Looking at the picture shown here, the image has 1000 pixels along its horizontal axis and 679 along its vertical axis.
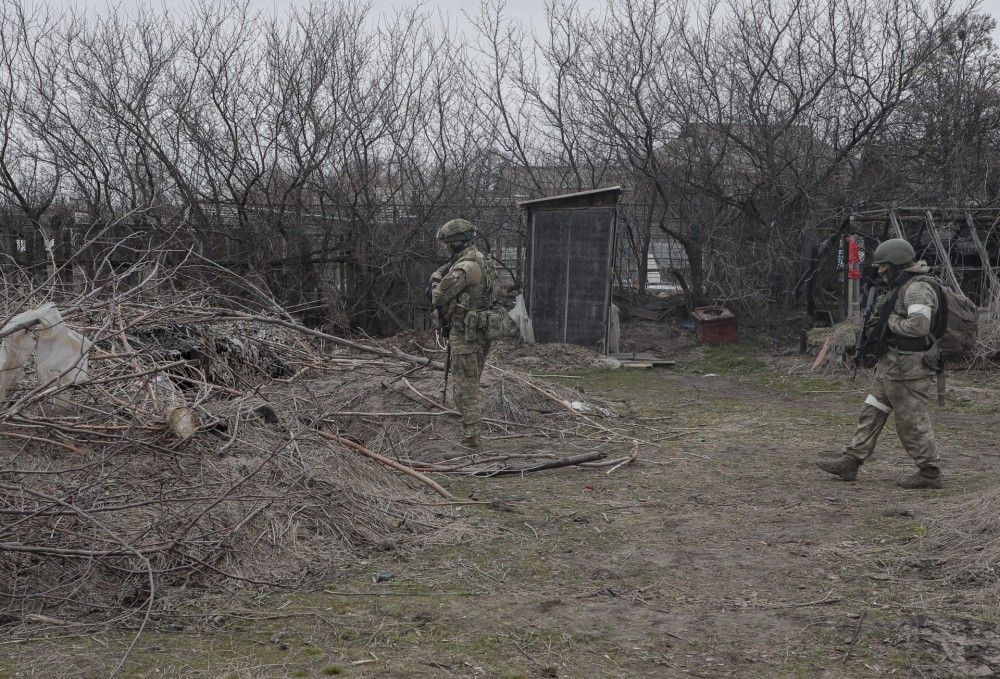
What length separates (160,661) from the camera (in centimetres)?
361

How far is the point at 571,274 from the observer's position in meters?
15.5

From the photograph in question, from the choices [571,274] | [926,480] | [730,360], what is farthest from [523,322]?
[926,480]

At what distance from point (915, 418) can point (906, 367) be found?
350 millimetres

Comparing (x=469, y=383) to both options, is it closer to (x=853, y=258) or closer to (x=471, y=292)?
(x=471, y=292)

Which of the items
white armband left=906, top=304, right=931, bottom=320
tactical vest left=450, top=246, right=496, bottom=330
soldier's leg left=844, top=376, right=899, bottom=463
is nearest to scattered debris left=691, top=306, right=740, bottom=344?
tactical vest left=450, top=246, right=496, bottom=330

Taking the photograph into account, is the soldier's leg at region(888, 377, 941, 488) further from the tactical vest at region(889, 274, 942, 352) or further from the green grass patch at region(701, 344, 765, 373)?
the green grass patch at region(701, 344, 765, 373)

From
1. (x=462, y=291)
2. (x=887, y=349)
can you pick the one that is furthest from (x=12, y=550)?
(x=887, y=349)

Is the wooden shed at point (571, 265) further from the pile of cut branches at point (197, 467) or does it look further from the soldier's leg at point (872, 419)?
the soldier's leg at point (872, 419)

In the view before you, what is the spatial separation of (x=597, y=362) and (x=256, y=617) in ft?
34.6

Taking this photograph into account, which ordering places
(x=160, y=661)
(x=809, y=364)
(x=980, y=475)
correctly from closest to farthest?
(x=160, y=661), (x=980, y=475), (x=809, y=364)

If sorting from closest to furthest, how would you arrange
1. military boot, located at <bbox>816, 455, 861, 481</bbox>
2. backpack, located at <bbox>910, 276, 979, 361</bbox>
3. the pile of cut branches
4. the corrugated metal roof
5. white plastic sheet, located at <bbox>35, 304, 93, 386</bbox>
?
the pile of cut branches, white plastic sheet, located at <bbox>35, 304, 93, 386</bbox>, backpack, located at <bbox>910, 276, 979, 361</bbox>, military boot, located at <bbox>816, 455, 861, 481</bbox>, the corrugated metal roof

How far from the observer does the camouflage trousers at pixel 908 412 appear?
21.1 feet

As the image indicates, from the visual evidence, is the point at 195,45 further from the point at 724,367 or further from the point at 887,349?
the point at 887,349

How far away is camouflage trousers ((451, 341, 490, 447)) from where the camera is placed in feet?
25.9
